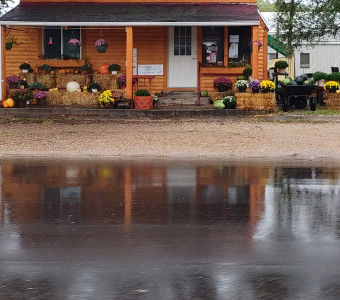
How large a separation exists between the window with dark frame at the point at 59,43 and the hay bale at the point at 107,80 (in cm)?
149

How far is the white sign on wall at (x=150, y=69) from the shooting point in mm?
27250

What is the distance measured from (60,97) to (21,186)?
49.5ft

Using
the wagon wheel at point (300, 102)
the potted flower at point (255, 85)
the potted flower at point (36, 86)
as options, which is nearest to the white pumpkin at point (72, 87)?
the potted flower at point (36, 86)

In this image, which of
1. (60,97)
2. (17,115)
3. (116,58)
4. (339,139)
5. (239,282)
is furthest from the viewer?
(116,58)

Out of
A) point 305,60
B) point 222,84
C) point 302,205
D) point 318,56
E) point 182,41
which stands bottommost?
point 302,205

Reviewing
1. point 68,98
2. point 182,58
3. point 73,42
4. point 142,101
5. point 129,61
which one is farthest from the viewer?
point 182,58

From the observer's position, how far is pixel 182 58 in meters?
27.2

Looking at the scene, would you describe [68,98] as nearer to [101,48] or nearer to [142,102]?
[101,48]

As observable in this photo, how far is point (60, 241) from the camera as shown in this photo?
7.39m

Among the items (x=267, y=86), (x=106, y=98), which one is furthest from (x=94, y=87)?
(x=267, y=86)

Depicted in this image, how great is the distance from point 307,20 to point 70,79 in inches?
436

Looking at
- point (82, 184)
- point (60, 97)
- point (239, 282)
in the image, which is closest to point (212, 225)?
point (239, 282)

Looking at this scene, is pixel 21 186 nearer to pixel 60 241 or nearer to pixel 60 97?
pixel 60 241

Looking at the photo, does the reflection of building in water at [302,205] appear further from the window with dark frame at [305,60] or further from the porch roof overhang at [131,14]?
the window with dark frame at [305,60]
